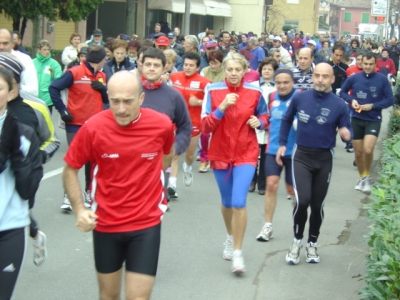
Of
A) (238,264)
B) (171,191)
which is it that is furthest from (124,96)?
(171,191)

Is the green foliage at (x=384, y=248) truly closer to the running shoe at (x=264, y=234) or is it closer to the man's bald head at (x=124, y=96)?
the man's bald head at (x=124, y=96)

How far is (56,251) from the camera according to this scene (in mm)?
7441

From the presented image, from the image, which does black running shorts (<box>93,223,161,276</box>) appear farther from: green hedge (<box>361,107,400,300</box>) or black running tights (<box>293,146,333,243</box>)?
black running tights (<box>293,146,333,243</box>)

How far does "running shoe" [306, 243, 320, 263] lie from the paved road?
0.23 ft

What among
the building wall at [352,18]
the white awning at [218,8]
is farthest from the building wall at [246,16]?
the building wall at [352,18]

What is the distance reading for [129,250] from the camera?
15.0ft

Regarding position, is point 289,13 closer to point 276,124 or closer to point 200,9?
point 200,9

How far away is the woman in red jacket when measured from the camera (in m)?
6.79

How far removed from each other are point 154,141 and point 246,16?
5375 cm

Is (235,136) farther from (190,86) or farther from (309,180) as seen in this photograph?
(190,86)

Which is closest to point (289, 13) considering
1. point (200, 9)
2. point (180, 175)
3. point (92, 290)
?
point (200, 9)

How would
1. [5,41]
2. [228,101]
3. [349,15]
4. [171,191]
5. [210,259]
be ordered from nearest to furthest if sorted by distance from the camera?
[228,101]
[210,259]
[5,41]
[171,191]
[349,15]

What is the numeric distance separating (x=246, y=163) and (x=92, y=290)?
1734 mm

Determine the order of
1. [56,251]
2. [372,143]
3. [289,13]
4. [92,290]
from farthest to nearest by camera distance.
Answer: [289,13] → [372,143] → [56,251] → [92,290]
